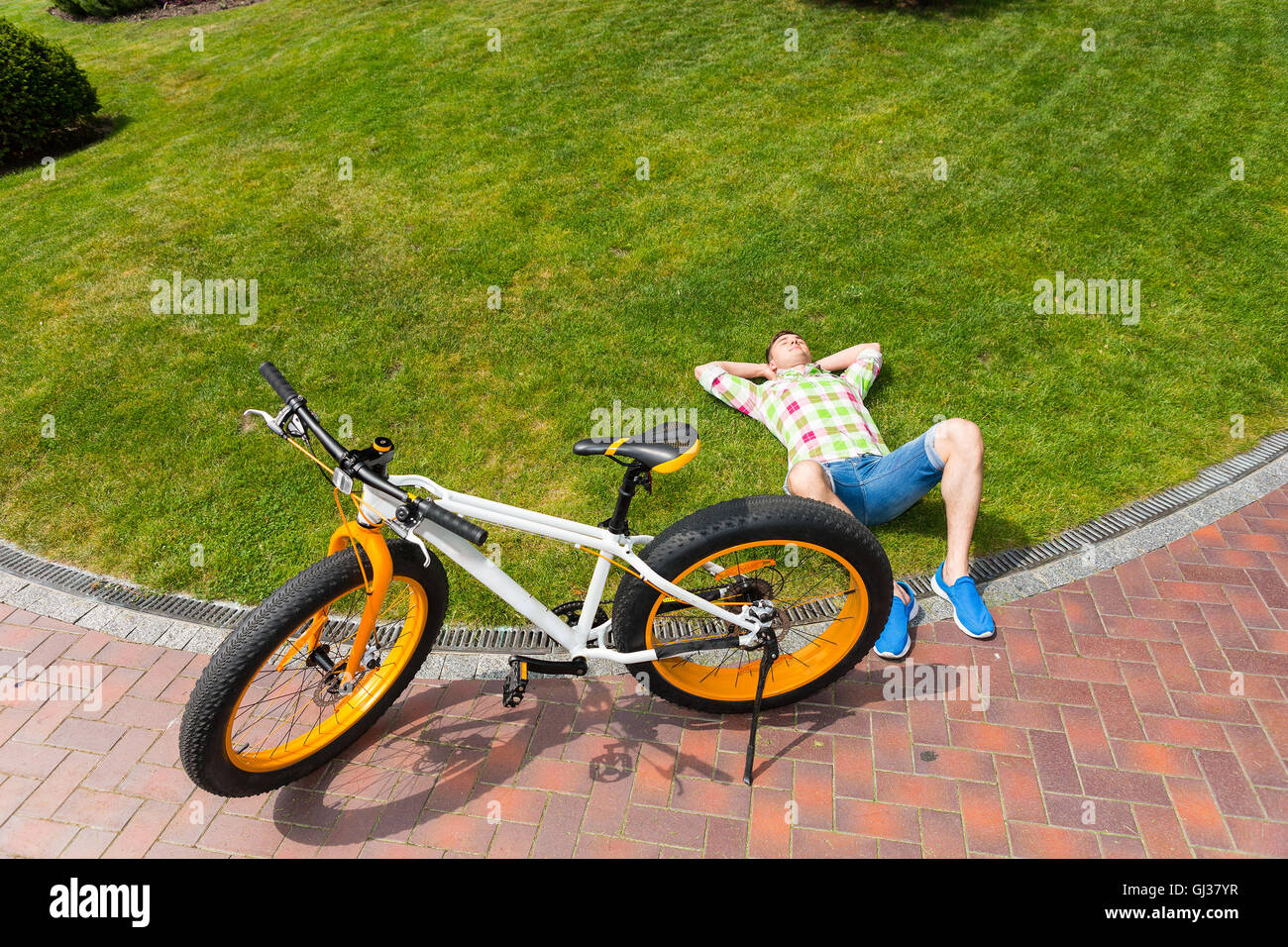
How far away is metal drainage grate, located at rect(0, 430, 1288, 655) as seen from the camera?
387cm

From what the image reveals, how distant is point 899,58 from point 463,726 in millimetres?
10081

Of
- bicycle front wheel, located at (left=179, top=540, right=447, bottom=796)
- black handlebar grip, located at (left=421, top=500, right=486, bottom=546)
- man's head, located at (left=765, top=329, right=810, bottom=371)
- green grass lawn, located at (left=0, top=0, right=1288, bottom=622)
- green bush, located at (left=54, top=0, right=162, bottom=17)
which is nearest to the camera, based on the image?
black handlebar grip, located at (left=421, top=500, right=486, bottom=546)

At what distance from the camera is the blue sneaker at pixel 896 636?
3594 millimetres

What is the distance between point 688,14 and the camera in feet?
36.7

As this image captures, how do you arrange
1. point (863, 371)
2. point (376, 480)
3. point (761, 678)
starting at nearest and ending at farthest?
point (376, 480) → point (761, 678) → point (863, 371)

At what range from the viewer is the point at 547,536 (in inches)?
115

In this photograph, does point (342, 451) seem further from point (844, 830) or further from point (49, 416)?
point (49, 416)

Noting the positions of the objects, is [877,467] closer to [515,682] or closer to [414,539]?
[515,682]

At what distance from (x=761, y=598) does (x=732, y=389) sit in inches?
82.8

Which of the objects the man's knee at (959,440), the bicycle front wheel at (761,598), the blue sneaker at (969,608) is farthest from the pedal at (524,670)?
the man's knee at (959,440)

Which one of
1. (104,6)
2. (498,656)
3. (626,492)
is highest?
(104,6)

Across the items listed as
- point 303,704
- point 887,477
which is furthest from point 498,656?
point 887,477

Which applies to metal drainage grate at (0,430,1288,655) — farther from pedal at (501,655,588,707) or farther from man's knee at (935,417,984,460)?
man's knee at (935,417,984,460)

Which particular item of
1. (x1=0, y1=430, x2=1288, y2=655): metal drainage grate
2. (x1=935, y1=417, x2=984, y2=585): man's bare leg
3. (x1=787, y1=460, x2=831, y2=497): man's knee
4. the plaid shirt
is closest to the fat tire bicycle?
(x1=0, y1=430, x2=1288, y2=655): metal drainage grate
